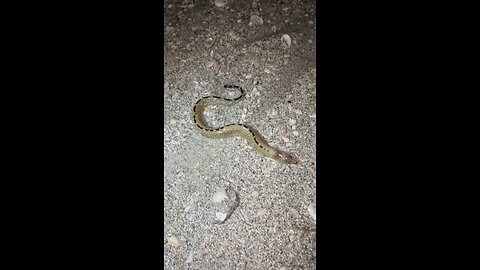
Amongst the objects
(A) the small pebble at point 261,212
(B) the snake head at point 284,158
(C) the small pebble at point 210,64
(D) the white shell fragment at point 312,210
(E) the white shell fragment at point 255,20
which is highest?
(E) the white shell fragment at point 255,20

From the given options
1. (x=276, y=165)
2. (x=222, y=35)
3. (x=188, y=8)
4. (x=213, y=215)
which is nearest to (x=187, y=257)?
(x=213, y=215)

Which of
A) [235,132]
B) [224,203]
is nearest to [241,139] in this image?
[235,132]

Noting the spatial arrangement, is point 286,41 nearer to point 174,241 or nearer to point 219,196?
point 219,196

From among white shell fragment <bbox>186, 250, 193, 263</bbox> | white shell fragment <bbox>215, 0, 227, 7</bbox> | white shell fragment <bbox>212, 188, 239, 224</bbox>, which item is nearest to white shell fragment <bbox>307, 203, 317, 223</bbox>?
white shell fragment <bbox>212, 188, 239, 224</bbox>

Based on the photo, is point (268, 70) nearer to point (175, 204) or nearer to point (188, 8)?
point (188, 8)

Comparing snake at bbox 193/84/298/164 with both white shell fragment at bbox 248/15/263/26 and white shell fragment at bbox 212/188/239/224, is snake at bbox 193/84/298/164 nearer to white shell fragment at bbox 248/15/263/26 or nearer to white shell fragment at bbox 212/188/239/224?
white shell fragment at bbox 212/188/239/224

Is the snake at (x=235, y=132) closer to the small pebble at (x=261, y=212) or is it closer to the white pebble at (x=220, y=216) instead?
the small pebble at (x=261, y=212)

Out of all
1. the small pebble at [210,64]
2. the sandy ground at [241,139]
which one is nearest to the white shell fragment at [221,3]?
the sandy ground at [241,139]
